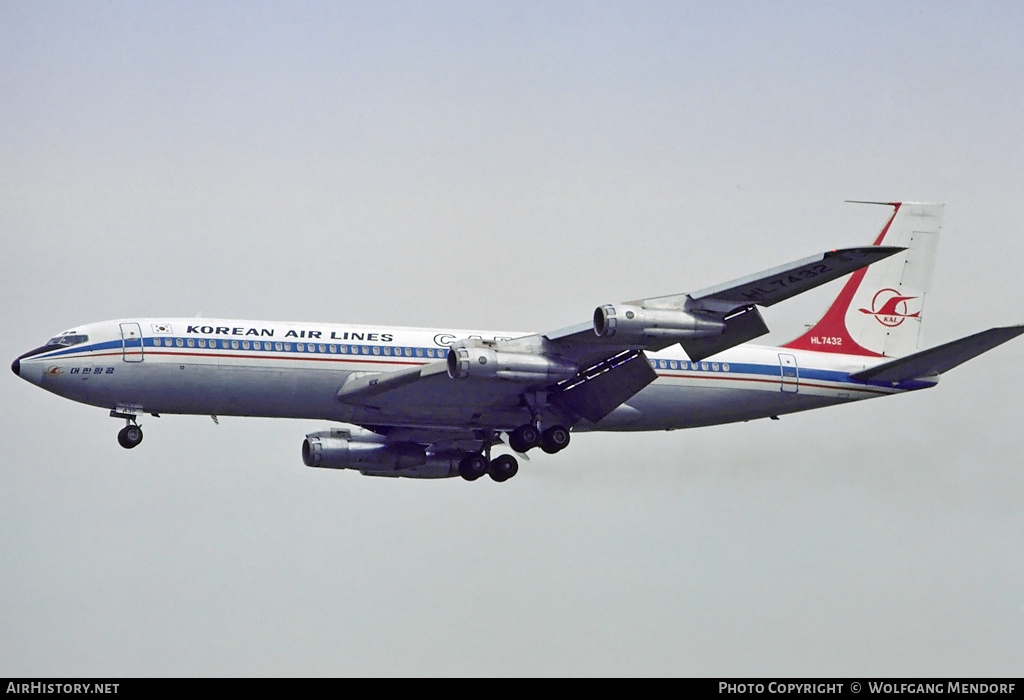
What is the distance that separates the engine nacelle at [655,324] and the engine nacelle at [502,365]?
9.53ft

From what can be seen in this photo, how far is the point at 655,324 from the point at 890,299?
14.5 m

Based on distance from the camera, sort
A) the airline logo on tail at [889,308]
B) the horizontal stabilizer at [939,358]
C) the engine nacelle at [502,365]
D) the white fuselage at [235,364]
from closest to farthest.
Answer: the horizontal stabilizer at [939,358], the engine nacelle at [502,365], the white fuselage at [235,364], the airline logo on tail at [889,308]

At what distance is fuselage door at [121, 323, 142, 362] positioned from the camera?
48.6 metres

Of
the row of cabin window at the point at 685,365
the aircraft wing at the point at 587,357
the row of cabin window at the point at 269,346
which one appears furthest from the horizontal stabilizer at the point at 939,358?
the row of cabin window at the point at 269,346

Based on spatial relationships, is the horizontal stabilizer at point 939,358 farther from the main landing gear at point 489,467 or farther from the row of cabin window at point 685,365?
the main landing gear at point 489,467

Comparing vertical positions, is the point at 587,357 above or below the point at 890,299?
below

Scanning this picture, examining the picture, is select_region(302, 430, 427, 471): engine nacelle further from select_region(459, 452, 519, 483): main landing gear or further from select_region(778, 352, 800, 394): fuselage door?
select_region(778, 352, 800, 394): fuselage door

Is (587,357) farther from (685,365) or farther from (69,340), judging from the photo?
(69,340)

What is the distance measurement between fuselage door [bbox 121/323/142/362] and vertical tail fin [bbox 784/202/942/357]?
71.5 feet

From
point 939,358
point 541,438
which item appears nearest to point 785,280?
point 939,358

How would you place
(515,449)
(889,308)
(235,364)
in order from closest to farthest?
(235,364)
(515,449)
(889,308)

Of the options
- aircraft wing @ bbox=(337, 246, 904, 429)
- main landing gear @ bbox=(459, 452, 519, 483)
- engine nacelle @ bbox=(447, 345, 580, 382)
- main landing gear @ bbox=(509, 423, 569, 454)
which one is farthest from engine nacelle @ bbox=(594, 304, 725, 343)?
main landing gear @ bbox=(459, 452, 519, 483)

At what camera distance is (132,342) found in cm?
4878

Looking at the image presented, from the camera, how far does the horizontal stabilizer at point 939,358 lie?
45.4 m
